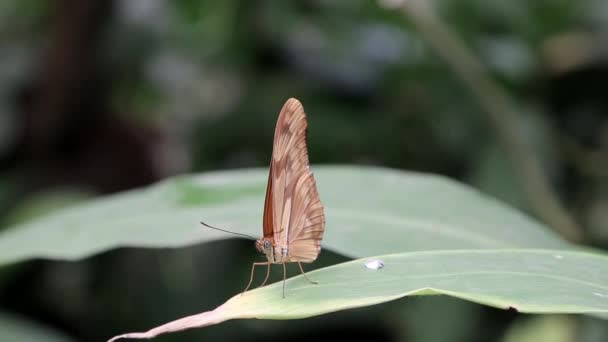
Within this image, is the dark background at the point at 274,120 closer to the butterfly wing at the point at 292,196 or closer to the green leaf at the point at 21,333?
the green leaf at the point at 21,333

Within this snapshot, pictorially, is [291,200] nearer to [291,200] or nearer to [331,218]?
[291,200]

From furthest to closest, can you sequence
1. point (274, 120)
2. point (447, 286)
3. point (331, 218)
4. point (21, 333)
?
1. point (274, 120)
2. point (21, 333)
3. point (331, 218)
4. point (447, 286)

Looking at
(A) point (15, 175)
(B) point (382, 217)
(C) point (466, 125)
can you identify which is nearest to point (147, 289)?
(A) point (15, 175)

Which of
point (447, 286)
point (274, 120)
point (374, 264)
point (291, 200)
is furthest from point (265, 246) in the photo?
point (274, 120)

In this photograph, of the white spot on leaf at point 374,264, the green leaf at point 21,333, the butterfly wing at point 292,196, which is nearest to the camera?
the white spot on leaf at point 374,264

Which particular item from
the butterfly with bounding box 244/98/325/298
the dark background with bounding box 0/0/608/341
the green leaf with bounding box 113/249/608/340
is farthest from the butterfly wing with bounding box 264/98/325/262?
the dark background with bounding box 0/0/608/341

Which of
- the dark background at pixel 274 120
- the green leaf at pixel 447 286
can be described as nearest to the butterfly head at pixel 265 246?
the green leaf at pixel 447 286

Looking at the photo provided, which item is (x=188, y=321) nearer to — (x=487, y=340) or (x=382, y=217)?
(x=382, y=217)
